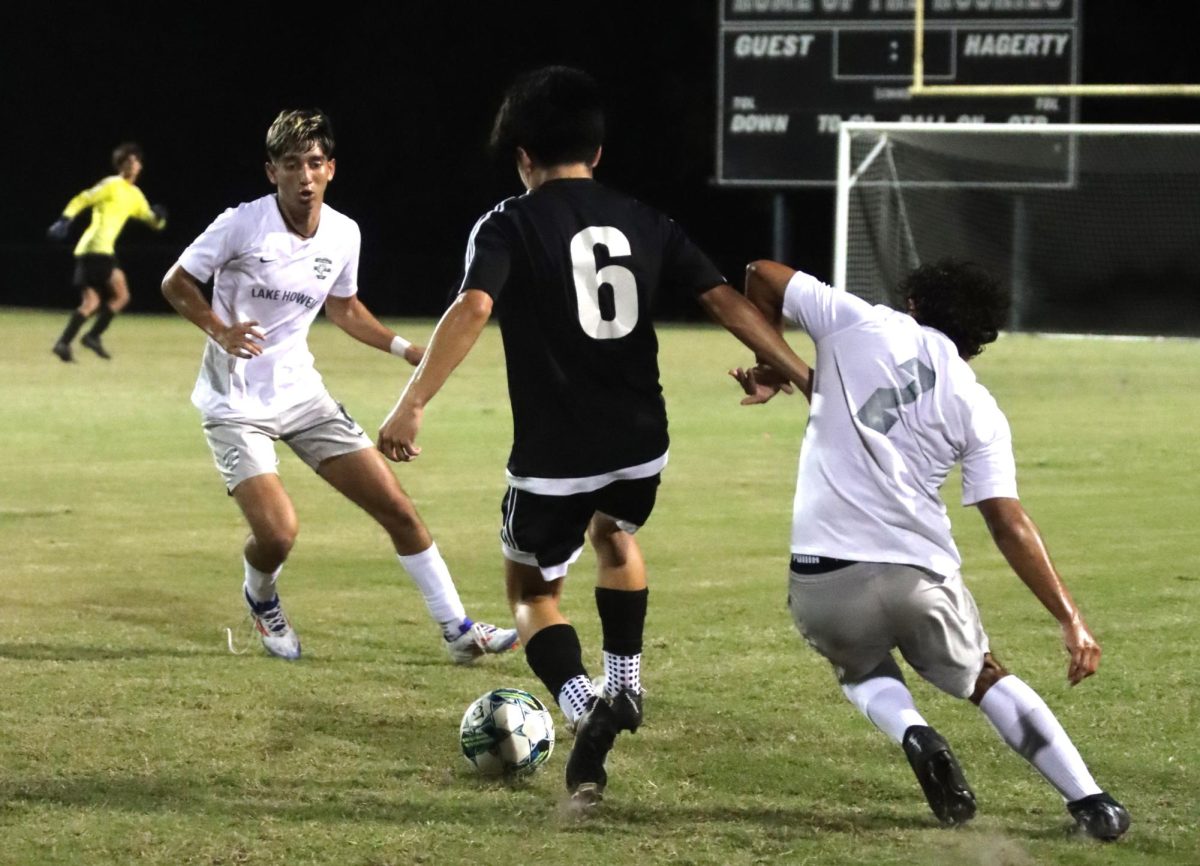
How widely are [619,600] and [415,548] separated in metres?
1.60

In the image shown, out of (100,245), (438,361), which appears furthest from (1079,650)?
(100,245)

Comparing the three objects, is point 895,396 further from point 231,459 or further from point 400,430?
point 231,459

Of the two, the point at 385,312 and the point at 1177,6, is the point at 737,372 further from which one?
the point at 1177,6

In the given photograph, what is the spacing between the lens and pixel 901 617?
4258 millimetres

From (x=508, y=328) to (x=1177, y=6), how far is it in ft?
109

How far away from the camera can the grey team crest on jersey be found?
4254 millimetres

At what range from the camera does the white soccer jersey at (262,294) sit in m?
6.44

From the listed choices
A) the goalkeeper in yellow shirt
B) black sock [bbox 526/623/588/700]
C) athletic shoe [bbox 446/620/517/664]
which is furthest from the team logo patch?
the goalkeeper in yellow shirt

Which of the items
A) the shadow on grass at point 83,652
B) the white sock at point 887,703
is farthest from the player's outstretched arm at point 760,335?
the shadow on grass at point 83,652

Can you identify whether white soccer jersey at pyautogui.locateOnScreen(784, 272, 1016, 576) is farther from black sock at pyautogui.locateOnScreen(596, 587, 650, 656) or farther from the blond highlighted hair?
the blond highlighted hair

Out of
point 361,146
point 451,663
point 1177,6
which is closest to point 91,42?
point 361,146

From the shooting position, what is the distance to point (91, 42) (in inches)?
1548

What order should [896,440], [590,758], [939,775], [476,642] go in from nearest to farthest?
[939,775]
[896,440]
[590,758]
[476,642]

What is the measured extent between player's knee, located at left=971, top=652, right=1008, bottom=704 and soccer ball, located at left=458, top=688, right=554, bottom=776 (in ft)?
3.99
